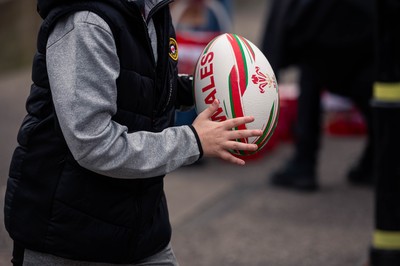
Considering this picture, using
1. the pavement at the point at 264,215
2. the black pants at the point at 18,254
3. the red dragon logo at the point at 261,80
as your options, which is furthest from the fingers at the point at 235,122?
the pavement at the point at 264,215

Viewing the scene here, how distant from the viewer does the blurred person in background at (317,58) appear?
5.92m

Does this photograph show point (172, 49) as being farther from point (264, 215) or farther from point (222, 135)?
point (264, 215)

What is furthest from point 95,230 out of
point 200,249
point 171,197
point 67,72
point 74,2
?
point 171,197

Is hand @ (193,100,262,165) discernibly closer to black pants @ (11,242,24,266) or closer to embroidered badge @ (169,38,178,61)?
embroidered badge @ (169,38,178,61)

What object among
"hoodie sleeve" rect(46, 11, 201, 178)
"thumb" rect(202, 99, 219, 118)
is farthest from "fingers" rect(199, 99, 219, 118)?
"hoodie sleeve" rect(46, 11, 201, 178)

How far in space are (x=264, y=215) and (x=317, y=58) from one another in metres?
1.20

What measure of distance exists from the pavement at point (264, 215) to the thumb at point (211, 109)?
7.43 ft

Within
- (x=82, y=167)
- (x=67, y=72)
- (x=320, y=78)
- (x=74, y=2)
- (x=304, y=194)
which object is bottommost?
(x=304, y=194)

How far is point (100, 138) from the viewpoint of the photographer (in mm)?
2467

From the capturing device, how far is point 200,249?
16.6 ft

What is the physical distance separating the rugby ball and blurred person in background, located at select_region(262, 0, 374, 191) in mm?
3058

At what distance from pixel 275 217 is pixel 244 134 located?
3157mm

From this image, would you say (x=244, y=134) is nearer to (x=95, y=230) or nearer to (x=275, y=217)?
(x=95, y=230)

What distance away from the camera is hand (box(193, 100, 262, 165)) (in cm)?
262
